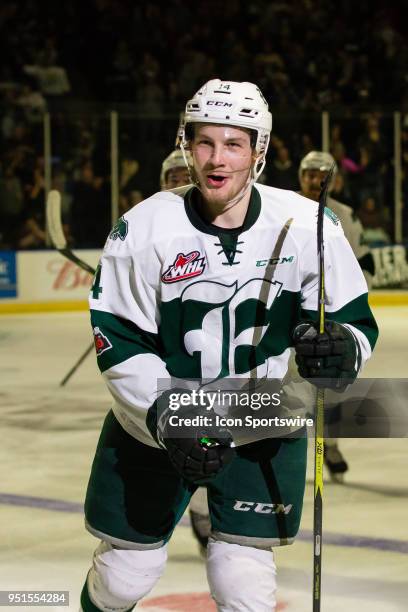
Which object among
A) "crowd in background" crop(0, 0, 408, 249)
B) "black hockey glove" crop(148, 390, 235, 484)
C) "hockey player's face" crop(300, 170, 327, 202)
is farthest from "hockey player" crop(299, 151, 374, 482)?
"crowd in background" crop(0, 0, 408, 249)

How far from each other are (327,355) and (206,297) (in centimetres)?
30

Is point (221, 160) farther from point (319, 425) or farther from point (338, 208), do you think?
point (338, 208)

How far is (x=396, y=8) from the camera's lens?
16125 millimetres

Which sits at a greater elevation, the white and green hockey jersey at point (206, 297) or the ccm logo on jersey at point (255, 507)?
the white and green hockey jersey at point (206, 297)

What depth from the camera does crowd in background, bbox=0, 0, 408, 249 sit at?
1095 cm

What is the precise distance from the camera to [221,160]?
248 centimetres

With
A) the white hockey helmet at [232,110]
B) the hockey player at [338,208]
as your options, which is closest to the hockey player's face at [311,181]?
the hockey player at [338,208]

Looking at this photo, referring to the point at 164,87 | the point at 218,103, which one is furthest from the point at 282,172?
the point at 218,103

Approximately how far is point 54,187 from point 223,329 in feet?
28.3

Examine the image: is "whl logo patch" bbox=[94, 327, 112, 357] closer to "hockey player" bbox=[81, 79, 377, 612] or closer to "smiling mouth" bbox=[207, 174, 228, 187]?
"hockey player" bbox=[81, 79, 377, 612]

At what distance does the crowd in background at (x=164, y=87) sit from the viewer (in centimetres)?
1095

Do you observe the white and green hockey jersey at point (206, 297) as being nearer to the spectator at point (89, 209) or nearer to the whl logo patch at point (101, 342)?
the whl logo patch at point (101, 342)

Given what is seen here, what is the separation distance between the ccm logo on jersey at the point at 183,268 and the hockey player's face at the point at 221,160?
0.40ft

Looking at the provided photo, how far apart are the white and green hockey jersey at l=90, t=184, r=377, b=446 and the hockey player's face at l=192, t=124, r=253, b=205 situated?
7cm
